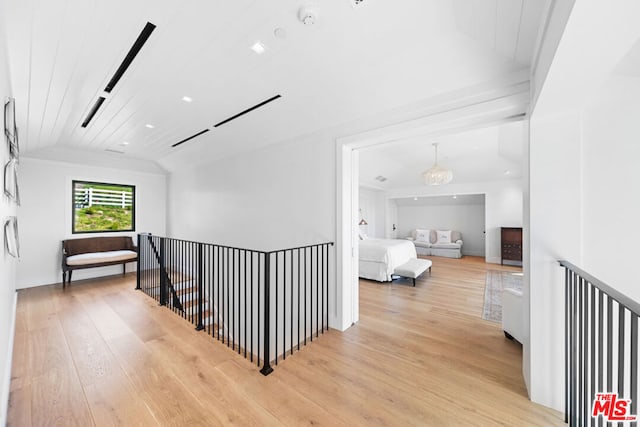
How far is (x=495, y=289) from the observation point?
4.33m

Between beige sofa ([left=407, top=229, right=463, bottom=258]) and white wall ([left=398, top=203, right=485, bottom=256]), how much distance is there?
1.05ft

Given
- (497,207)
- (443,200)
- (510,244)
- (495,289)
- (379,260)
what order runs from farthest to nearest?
1. (443,200)
2. (497,207)
3. (510,244)
4. (379,260)
5. (495,289)

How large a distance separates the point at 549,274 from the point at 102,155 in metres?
7.41

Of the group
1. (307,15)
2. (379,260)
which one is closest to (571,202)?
(307,15)

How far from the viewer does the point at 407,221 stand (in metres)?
9.28

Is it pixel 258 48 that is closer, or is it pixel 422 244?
pixel 258 48

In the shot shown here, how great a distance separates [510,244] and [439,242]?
2.01m

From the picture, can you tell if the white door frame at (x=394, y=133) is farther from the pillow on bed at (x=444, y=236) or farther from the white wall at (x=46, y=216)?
the pillow on bed at (x=444, y=236)

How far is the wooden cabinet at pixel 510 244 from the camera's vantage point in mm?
6215

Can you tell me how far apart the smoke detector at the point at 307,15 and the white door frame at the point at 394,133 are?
1227mm

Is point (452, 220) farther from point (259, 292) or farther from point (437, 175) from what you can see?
point (259, 292)

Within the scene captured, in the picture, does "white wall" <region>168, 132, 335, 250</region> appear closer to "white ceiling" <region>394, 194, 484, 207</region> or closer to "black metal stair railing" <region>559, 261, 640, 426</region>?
"black metal stair railing" <region>559, 261, 640, 426</region>

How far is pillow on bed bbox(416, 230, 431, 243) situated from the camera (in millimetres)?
8337

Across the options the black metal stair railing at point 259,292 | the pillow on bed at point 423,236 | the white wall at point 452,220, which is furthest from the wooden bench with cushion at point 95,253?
the white wall at point 452,220
